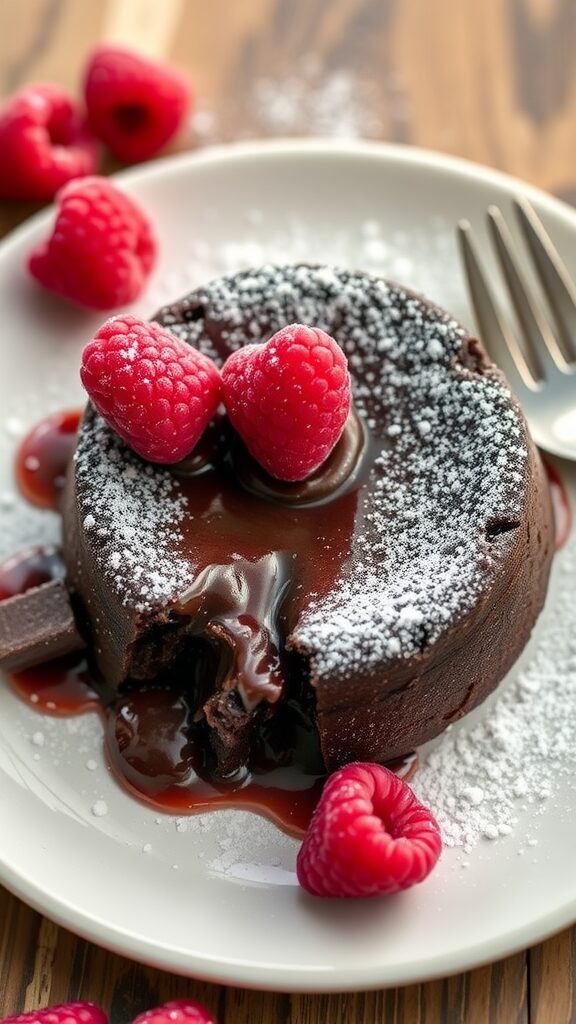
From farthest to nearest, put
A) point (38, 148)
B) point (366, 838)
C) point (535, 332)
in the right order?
point (38, 148)
point (535, 332)
point (366, 838)

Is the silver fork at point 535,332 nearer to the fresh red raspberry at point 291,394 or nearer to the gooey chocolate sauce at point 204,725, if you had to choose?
the gooey chocolate sauce at point 204,725

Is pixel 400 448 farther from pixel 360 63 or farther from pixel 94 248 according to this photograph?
pixel 360 63

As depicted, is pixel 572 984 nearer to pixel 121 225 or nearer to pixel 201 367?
pixel 201 367

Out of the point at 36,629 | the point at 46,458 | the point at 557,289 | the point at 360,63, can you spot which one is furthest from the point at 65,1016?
the point at 360,63

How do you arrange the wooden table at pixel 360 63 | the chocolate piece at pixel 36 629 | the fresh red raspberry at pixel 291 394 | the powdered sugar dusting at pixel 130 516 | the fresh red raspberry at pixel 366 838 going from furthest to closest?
the wooden table at pixel 360 63 < the chocolate piece at pixel 36 629 < the powdered sugar dusting at pixel 130 516 < the fresh red raspberry at pixel 291 394 < the fresh red raspberry at pixel 366 838

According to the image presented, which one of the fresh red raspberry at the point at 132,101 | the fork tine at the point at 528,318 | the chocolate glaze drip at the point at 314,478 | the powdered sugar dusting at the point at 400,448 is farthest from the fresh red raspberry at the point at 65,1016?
the fresh red raspberry at the point at 132,101

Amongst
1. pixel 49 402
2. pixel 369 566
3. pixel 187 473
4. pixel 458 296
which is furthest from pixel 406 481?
pixel 49 402
